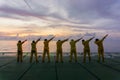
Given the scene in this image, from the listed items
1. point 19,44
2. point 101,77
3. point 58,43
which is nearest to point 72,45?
point 58,43

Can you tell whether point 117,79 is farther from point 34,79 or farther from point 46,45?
point 46,45

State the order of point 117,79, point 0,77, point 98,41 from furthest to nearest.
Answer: point 98,41, point 0,77, point 117,79

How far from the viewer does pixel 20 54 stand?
2773 centimetres

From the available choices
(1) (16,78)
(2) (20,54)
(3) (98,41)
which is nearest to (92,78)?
(1) (16,78)

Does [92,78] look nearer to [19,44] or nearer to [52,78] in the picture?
[52,78]

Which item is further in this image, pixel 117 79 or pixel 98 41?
pixel 98 41

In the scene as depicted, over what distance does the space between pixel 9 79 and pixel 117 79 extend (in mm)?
5550

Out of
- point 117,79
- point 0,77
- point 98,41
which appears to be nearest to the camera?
point 117,79

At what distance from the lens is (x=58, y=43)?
1049 inches

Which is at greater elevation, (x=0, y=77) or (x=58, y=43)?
(x=58, y=43)

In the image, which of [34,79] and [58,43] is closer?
[34,79]

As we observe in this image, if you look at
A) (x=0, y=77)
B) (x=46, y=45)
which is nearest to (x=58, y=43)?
(x=46, y=45)

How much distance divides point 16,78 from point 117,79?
5286 millimetres

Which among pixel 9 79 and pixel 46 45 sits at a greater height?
pixel 46 45
